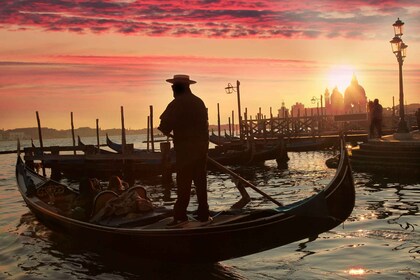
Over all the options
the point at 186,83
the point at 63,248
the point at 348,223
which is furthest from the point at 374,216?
the point at 63,248

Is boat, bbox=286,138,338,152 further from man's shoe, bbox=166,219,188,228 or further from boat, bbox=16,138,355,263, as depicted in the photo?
man's shoe, bbox=166,219,188,228

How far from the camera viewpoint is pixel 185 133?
5855 millimetres

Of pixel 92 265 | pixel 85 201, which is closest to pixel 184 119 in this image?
pixel 92 265

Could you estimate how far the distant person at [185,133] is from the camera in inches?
229

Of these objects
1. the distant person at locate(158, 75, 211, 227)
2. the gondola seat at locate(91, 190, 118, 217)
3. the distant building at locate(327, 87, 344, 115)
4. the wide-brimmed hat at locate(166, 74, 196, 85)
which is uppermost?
the distant building at locate(327, 87, 344, 115)

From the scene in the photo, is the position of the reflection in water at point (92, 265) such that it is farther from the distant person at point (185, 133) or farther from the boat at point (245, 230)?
the distant person at point (185, 133)

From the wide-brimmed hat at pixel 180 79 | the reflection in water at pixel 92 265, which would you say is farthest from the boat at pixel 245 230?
the wide-brimmed hat at pixel 180 79

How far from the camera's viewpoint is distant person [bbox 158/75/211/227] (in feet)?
19.1

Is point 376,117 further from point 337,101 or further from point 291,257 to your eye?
point 337,101

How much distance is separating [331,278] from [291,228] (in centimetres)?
72

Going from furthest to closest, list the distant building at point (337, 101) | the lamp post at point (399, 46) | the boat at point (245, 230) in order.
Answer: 1. the distant building at point (337, 101)
2. the lamp post at point (399, 46)
3. the boat at point (245, 230)

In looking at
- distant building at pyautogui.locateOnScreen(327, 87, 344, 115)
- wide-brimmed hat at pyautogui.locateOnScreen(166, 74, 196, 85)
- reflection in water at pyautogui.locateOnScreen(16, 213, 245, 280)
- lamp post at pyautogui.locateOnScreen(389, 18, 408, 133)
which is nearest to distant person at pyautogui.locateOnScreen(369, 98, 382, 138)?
lamp post at pyautogui.locateOnScreen(389, 18, 408, 133)

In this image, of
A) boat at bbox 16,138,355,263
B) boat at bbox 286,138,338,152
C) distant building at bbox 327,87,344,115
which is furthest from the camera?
distant building at bbox 327,87,344,115

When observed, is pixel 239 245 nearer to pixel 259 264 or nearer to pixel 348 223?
pixel 259 264
